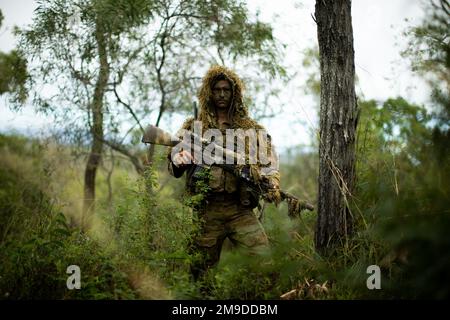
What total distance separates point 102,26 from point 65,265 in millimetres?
4309

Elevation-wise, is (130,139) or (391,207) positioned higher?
(130,139)

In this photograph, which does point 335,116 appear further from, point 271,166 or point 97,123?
point 97,123

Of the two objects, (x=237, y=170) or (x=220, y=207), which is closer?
(x=237, y=170)

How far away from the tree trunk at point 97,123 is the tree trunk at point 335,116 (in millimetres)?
3367

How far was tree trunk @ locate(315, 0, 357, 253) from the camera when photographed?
15.3 feet

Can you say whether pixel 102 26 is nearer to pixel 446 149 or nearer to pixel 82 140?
pixel 82 140

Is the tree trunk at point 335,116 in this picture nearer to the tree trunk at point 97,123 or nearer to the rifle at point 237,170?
the rifle at point 237,170

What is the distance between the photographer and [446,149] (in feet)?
11.6

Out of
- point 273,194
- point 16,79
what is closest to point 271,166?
point 273,194

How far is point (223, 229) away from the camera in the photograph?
505 cm

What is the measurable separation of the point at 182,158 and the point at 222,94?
864 millimetres

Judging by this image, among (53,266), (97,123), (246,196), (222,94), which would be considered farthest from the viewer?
(97,123)

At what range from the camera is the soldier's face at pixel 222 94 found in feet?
17.5

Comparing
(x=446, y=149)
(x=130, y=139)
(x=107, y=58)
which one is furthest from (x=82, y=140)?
(x=446, y=149)
